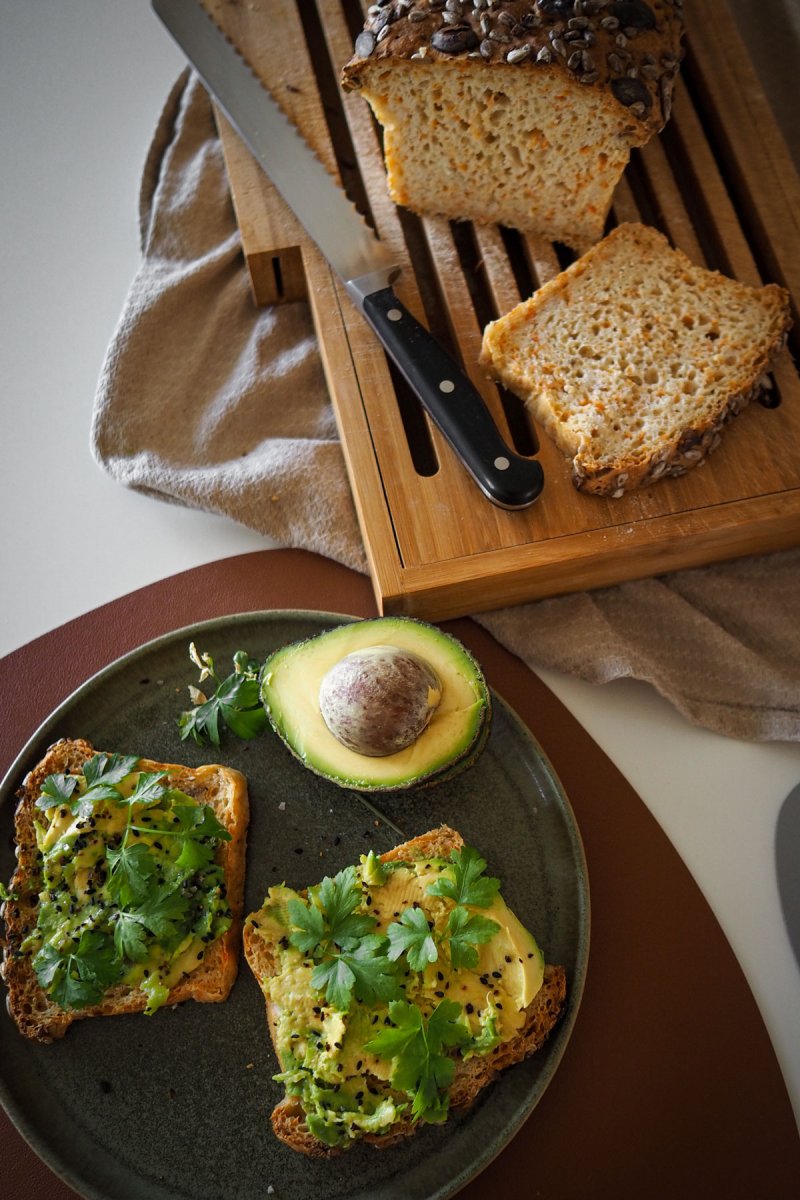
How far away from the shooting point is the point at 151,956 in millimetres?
1402

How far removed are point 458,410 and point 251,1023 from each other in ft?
3.36

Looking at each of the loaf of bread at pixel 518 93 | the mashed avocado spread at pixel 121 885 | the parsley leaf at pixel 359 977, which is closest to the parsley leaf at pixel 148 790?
the mashed avocado spread at pixel 121 885

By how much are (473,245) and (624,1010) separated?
1.40 metres

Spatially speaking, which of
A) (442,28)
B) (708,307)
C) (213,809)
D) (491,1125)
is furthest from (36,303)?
(491,1125)

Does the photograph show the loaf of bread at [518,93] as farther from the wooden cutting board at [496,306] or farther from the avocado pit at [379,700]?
the avocado pit at [379,700]

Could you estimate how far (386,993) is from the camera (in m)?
1.31

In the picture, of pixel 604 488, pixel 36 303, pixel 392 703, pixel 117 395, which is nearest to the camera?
pixel 392 703

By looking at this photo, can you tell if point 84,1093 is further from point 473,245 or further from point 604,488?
point 473,245

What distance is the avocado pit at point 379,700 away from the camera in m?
1.39

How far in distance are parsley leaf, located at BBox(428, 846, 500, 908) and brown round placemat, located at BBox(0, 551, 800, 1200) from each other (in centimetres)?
29

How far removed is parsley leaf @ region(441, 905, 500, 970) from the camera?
4.36 ft

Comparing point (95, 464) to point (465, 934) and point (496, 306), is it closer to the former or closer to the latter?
point (496, 306)

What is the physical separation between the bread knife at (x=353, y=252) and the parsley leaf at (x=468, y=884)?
22.8 inches

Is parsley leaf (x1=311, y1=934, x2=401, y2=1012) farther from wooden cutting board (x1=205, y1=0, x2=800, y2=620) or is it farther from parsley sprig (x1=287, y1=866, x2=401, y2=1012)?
wooden cutting board (x1=205, y1=0, x2=800, y2=620)
